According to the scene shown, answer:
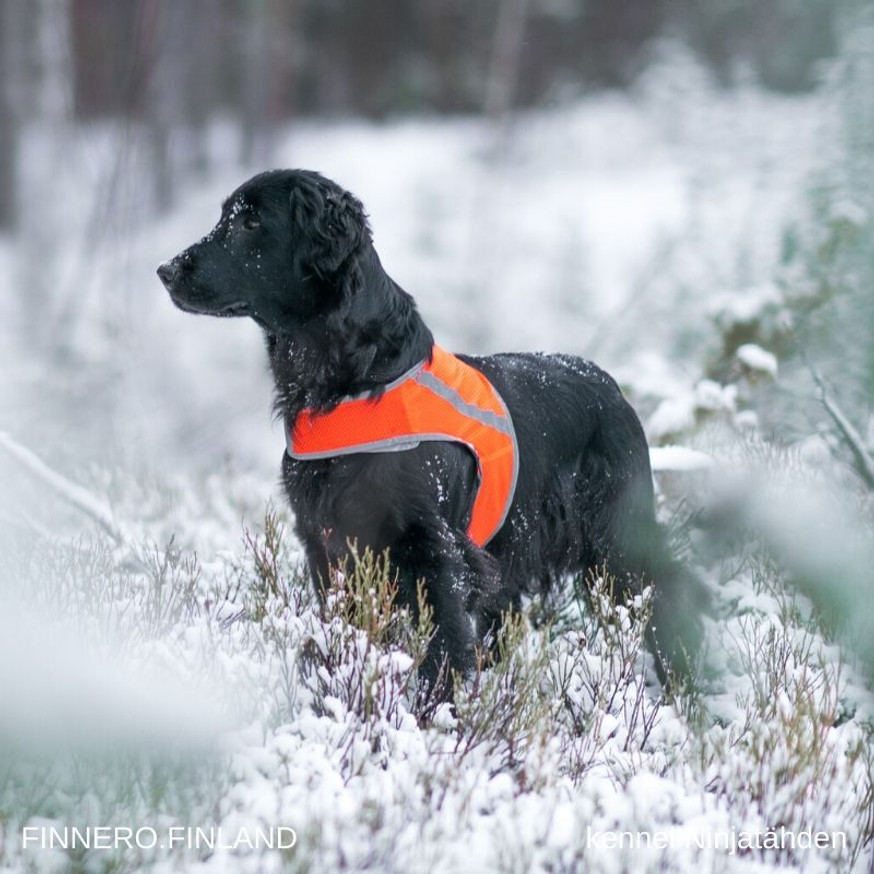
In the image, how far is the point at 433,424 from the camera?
2.92 meters

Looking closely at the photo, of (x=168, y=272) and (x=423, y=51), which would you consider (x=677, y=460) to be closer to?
(x=168, y=272)

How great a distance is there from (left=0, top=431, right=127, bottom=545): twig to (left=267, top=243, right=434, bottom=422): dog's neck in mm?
1160

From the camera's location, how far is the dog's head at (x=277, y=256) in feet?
9.66

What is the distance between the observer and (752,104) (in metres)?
16.2

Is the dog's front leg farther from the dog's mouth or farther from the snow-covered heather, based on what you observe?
the dog's mouth

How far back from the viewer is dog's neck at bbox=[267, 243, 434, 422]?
296 centimetres

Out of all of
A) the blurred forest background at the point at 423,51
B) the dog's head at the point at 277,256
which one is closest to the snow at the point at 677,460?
the dog's head at the point at 277,256

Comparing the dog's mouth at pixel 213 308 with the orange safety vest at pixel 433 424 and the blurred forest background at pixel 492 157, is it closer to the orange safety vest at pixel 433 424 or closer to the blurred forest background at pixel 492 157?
the orange safety vest at pixel 433 424

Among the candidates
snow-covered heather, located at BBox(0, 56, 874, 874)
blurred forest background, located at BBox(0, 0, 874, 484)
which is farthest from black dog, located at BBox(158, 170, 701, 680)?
blurred forest background, located at BBox(0, 0, 874, 484)

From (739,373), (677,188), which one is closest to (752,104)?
(677,188)

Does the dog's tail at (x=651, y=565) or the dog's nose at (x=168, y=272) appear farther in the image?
the dog's tail at (x=651, y=565)

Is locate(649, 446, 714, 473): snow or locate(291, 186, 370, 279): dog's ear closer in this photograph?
locate(291, 186, 370, 279): dog's ear

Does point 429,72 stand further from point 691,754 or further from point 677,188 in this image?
point 691,754

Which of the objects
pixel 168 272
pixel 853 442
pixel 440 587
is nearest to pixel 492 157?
pixel 853 442
